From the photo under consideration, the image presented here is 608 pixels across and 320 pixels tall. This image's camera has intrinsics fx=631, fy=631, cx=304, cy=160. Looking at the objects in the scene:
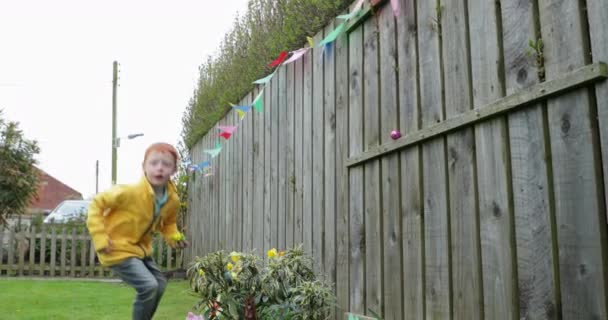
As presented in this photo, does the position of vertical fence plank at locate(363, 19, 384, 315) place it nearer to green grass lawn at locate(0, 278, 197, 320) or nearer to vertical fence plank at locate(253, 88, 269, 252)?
green grass lawn at locate(0, 278, 197, 320)

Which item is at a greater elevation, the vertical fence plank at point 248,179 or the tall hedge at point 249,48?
the tall hedge at point 249,48

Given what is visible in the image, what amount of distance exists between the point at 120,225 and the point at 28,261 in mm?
9141

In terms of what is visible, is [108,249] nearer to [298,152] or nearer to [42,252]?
[298,152]

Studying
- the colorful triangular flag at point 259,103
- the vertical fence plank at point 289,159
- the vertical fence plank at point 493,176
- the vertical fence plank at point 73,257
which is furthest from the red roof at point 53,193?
the vertical fence plank at point 493,176

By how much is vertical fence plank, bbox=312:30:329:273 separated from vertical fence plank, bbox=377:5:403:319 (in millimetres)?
896

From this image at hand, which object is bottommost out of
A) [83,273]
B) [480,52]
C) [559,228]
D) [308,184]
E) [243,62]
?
[83,273]

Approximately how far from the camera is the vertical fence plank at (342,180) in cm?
372

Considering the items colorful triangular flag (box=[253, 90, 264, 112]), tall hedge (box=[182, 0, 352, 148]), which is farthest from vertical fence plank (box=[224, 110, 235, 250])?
colorful triangular flag (box=[253, 90, 264, 112])

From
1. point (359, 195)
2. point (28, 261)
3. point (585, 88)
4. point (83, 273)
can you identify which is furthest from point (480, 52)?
point (28, 261)

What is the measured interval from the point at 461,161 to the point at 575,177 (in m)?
0.63

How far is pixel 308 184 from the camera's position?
172 inches

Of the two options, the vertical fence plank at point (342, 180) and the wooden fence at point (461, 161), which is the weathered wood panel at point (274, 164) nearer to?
the wooden fence at point (461, 161)

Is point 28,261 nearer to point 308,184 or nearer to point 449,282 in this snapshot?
point 308,184

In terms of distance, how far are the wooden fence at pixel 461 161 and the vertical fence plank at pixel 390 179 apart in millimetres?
10
